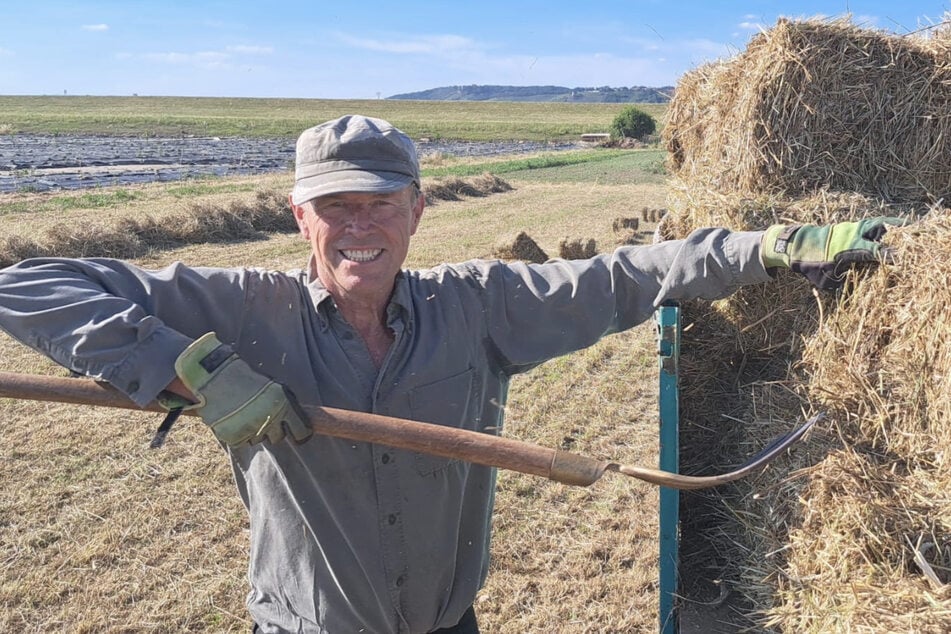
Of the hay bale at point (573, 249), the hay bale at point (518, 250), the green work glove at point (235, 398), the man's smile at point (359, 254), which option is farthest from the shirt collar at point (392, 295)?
the hay bale at point (573, 249)

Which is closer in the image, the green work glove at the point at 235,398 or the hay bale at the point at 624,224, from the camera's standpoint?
the green work glove at the point at 235,398

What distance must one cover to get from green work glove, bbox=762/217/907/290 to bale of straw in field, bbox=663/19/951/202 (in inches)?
28.6

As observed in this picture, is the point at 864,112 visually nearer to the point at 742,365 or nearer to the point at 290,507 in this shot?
the point at 742,365

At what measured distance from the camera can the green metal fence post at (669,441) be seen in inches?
90.9

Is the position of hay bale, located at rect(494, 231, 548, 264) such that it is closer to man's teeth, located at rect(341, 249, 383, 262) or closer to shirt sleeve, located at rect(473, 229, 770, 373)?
shirt sleeve, located at rect(473, 229, 770, 373)

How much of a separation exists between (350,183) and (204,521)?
320 cm

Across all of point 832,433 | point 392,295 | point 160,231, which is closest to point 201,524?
point 392,295

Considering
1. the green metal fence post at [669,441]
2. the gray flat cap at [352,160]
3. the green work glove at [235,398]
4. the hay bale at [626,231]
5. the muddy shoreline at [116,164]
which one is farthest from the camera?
the muddy shoreline at [116,164]

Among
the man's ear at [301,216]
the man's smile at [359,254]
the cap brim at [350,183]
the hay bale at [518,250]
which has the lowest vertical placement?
the hay bale at [518,250]

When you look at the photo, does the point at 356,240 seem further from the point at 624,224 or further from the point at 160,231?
the point at 624,224

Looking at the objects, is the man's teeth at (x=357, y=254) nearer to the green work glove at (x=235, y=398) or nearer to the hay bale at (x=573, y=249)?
the green work glove at (x=235, y=398)

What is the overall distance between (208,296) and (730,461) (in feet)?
6.57

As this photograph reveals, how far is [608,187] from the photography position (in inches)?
922

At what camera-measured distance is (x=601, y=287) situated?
2.25 metres
